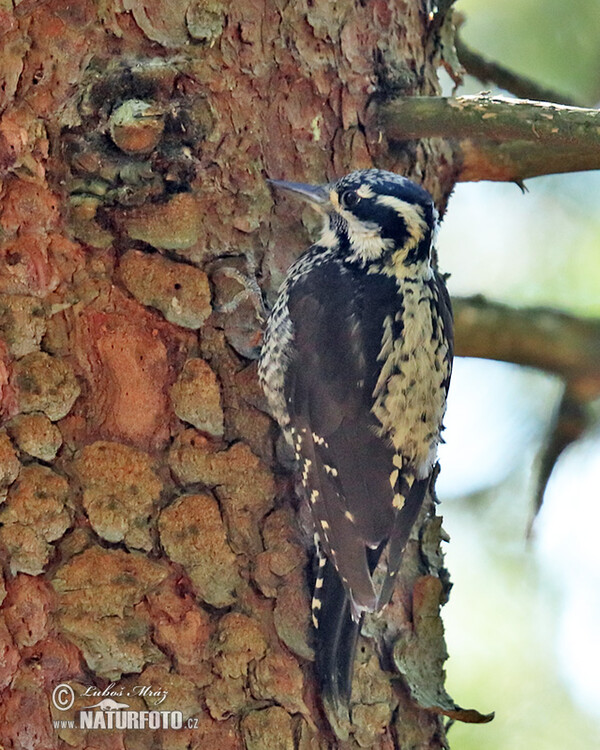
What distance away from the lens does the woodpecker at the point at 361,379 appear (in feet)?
7.52

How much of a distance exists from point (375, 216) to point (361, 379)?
0.44m

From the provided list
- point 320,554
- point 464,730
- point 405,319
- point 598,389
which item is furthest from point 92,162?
point 464,730

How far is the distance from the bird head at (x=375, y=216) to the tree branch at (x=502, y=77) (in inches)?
23.7

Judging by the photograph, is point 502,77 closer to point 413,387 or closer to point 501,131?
point 501,131

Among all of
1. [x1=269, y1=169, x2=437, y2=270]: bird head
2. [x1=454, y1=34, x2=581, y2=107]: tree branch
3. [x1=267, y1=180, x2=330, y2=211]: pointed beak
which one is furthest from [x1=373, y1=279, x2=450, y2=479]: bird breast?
[x1=454, y1=34, x2=581, y2=107]: tree branch

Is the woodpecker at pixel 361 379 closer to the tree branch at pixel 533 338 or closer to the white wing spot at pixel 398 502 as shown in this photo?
the white wing spot at pixel 398 502

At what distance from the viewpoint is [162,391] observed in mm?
2262

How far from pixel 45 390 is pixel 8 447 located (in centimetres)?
14

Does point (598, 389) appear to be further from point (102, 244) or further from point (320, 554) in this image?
point (102, 244)

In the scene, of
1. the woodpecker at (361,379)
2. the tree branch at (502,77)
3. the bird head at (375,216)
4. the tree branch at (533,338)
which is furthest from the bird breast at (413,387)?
the tree branch at (502,77)

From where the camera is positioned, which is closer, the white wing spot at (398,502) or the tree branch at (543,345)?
the white wing spot at (398,502)

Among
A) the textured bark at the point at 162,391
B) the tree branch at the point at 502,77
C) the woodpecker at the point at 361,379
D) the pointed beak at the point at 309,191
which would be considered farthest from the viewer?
the tree branch at the point at 502,77

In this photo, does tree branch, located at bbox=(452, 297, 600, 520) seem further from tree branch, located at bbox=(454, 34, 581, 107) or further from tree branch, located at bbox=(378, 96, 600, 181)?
tree branch, located at bbox=(454, 34, 581, 107)

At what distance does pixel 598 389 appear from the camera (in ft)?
9.90
